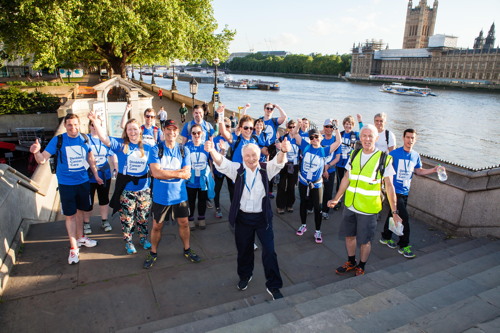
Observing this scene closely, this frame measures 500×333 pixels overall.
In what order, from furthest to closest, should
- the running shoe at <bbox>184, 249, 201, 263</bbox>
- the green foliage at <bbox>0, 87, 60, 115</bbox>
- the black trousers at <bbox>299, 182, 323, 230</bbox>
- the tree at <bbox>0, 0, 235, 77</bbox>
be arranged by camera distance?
the tree at <bbox>0, 0, 235, 77</bbox> < the green foliage at <bbox>0, 87, 60, 115</bbox> < the black trousers at <bbox>299, 182, 323, 230</bbox> < the running shoe at <bbox>184, 249, 201, 263</bbox>

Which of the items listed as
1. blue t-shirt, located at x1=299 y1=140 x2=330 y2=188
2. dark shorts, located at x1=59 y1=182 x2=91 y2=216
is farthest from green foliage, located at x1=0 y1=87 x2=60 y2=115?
blue t-shirt, located at x1=299 y1=140 x2=330 y2=188

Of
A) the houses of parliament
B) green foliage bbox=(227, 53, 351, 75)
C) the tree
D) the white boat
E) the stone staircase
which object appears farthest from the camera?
green foliage bbox=(227, 53, 351, 75)

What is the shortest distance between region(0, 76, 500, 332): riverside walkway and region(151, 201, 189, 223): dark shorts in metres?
0.71

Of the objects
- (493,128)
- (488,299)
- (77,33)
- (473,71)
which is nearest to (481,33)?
(473,71)

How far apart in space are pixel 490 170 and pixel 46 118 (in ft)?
61.3

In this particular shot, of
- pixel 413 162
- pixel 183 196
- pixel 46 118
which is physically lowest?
pixel 46 118

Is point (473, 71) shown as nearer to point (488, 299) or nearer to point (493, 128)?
point (493, 128)

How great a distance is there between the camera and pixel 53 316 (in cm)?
350

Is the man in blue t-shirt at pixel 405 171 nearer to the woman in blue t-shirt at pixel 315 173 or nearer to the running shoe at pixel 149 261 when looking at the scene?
the woman in blue t-shirt at pixel 315 173

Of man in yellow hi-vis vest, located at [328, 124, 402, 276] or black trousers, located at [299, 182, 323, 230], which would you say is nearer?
man in yellow hi-vis vest, located at [328, 124, 402, 276]

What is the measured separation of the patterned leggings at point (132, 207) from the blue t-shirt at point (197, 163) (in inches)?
35.1

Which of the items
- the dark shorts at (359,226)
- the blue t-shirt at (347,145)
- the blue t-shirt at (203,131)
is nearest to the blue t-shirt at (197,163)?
the blue t-shirt at (203,131)

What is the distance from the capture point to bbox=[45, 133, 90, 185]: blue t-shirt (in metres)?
4.35

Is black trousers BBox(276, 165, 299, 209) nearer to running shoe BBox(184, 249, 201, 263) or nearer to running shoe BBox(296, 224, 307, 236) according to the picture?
running shoe BBox(296, 224, 307, 236)
